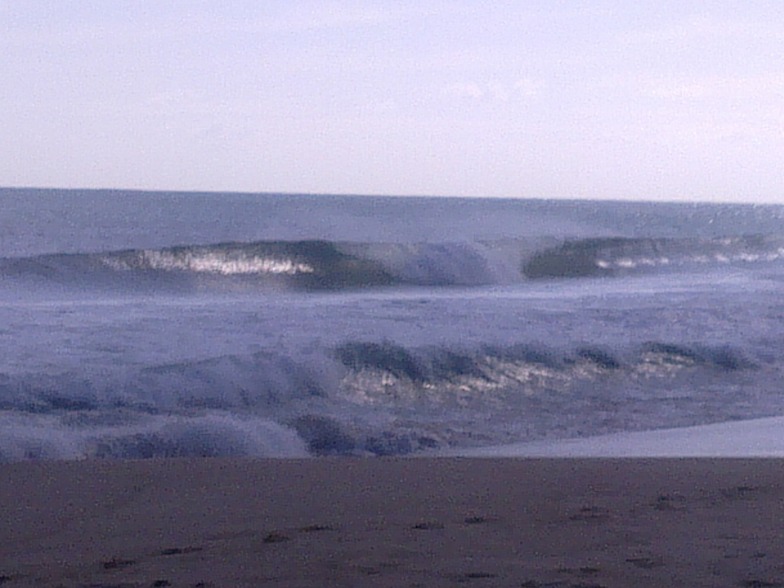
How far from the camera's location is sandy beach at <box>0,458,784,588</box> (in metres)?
4.25

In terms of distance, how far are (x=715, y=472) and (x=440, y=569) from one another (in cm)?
293

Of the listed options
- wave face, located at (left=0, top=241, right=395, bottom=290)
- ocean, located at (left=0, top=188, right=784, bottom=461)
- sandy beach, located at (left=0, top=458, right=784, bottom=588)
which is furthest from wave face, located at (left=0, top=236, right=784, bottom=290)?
sandy beach, located at (left=0, top=458, right=784, bottom=588)

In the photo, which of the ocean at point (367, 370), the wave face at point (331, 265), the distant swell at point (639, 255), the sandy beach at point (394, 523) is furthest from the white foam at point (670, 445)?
the distant swell at point (639, 255)

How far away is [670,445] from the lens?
27.3ft

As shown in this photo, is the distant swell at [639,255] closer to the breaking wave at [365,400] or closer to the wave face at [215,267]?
the wave face at [215,267]

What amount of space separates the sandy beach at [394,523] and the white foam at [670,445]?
0.72 m

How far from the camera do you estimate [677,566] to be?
4219mm

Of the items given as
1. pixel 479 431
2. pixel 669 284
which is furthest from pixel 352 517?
pixel 669 284

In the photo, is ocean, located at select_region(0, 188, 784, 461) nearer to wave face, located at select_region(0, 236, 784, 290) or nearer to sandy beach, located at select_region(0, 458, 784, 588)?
wave face, located at select_region(0, 236, 784, 290)

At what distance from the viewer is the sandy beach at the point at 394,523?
14.0ft

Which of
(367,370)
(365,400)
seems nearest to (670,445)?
(365,400)

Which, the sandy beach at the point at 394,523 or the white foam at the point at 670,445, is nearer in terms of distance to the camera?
the sandy beach at the point at 394,523

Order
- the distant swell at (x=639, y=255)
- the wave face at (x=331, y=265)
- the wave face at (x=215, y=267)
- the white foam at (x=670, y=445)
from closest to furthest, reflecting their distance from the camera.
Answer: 1. the white foam at (x=670, y=445)
2. the wave face at (x=215, y=267)
3. the wave face at (x=331, y=265)
4. the distant swell at (x=639, y=255)

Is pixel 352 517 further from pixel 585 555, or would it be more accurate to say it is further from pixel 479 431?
pixel 479 431
